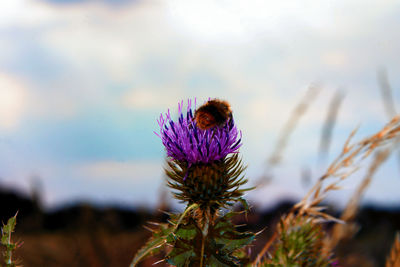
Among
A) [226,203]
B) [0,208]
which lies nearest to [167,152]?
[226,203]

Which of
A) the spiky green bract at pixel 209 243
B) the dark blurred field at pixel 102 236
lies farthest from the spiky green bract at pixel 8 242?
the spiky green bract at pixel 209 243

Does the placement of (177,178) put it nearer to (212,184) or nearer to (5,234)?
(212,184)

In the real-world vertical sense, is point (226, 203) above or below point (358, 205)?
below

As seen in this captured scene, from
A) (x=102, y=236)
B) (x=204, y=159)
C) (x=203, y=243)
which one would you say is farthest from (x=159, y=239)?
(x=102, y=236)

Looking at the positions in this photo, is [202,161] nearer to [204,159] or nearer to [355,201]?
[204,159]

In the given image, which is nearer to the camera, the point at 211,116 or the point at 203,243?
the point at 203,243
